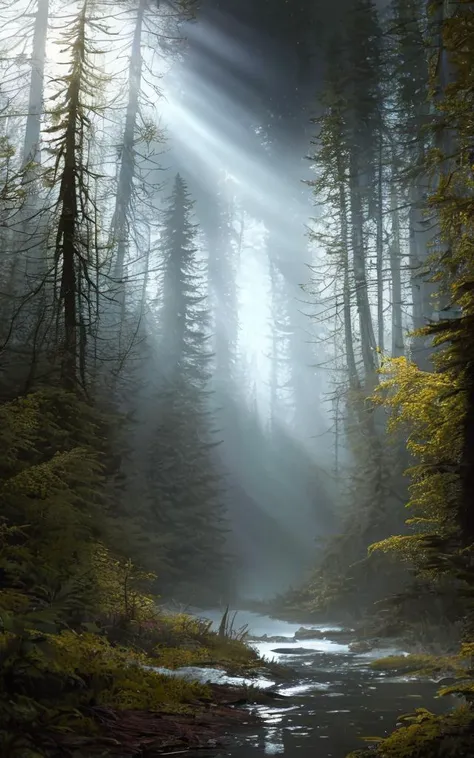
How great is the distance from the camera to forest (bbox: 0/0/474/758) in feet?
19.5

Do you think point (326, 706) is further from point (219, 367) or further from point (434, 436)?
point (219, 367)

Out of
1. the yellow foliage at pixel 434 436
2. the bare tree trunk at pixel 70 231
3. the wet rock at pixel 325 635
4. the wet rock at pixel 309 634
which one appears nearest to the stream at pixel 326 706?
the yellow foliage at pixel 434 436

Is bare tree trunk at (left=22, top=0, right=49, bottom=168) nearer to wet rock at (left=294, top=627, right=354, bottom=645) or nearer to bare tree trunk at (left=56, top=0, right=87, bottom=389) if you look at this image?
bare tree trunk at (left=56, top=0, right=87, bottom=389)

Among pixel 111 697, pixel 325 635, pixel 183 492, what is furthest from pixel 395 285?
pixel 111 697

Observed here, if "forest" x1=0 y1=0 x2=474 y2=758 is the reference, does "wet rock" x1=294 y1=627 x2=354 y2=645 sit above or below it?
below

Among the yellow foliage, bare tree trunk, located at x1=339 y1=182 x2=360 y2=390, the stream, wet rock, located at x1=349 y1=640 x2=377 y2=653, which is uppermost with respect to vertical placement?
bare tree trunk, located at x1=339 y1=182 x2=360 y2=390

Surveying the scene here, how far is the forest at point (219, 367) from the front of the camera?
5.96m

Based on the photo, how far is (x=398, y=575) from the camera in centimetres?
1861

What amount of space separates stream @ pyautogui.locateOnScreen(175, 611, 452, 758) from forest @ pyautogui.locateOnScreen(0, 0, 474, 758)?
1.33ft

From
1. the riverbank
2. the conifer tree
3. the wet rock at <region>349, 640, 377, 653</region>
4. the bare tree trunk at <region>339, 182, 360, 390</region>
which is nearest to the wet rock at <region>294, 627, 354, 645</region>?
the wet rock at <region>349, 640, 377, 653</region>

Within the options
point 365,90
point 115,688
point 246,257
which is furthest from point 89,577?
point 246,257

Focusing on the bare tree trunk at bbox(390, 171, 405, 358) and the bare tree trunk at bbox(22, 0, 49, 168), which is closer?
the bare tree trunk at bbox(22, 0, 49, 168)

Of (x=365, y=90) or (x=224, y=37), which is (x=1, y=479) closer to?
(x=365, y=90)

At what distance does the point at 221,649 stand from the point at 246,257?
5884 cm
